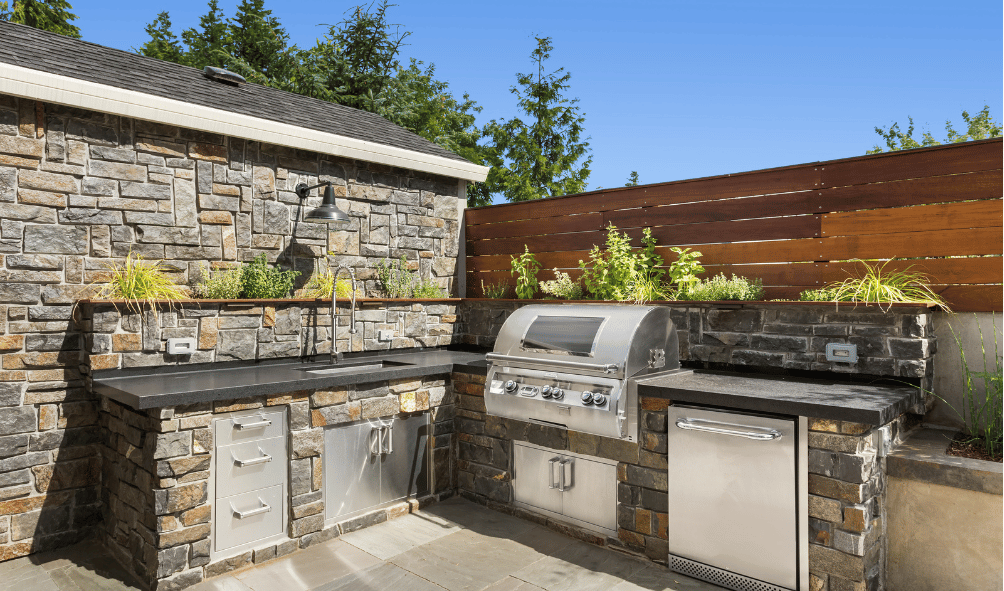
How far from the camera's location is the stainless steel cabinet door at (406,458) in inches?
150

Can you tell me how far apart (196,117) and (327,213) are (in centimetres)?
99

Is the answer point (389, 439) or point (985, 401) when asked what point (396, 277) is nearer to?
point (389, 439)

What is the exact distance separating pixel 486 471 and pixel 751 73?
41.8 feet

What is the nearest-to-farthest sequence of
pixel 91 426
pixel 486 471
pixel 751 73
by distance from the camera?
pixel 91 426 < pixel 486 471 < pixel 751 73

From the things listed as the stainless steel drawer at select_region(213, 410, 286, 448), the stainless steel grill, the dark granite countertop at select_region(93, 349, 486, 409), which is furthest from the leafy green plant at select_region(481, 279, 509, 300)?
the stainless steel drawer at select_region(213, 410, 286, 448)

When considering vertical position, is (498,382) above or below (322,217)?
below

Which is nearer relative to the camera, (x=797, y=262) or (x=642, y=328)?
(x=642, y=328)

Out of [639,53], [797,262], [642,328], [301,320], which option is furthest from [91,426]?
[639,53]

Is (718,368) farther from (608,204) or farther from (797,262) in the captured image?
(608,204)

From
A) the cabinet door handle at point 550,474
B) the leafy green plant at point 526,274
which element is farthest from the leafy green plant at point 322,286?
the cabinet door handle at point 550,474

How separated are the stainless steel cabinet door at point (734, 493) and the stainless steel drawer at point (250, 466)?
2135 millimetres

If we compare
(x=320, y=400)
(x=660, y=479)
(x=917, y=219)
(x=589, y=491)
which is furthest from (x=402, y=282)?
(x=917, y=219)

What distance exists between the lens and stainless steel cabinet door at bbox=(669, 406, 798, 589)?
270cm

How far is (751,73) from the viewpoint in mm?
13523
